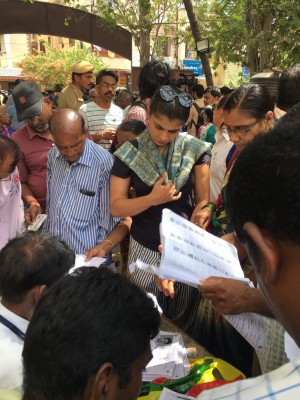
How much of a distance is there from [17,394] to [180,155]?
1.35m

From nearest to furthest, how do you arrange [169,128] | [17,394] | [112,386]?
1. [112,386]
2. [17,394]
3. [169,128]

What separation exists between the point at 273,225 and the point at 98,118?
343 centimetres

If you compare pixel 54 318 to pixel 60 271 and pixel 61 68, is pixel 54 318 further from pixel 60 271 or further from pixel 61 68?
pixel 61 68

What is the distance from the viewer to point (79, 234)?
219 centimetres

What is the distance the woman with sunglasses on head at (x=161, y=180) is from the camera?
1.94 m

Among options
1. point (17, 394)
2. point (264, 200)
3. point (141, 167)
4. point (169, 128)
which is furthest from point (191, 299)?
point (264, 200)

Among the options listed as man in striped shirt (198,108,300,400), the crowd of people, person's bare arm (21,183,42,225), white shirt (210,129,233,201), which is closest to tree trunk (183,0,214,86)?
the crowd of people

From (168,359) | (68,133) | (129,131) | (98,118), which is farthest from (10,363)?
(98,118)

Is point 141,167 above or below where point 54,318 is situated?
above

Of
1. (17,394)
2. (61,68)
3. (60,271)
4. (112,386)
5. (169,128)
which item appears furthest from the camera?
(61,68)

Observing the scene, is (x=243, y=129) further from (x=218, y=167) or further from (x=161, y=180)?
(x=218, y=167)

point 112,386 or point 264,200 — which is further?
point 112,386

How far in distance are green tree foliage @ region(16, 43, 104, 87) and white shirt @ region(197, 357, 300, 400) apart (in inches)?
1120

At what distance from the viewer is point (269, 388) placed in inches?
21.3
